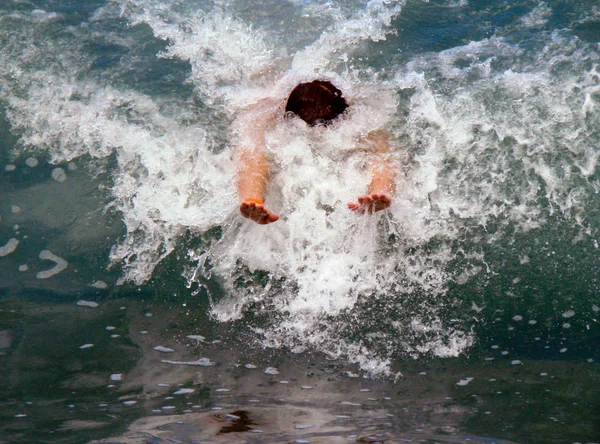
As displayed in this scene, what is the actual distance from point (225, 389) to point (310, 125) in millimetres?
1915

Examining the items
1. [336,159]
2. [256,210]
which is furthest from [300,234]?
[256,210]

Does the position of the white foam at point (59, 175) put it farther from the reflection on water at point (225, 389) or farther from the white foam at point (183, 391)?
the white foam at point (183, 391)

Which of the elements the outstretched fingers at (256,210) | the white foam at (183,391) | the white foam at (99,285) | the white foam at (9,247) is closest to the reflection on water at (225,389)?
the white foam at (183,391)

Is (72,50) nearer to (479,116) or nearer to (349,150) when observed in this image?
(349,150)

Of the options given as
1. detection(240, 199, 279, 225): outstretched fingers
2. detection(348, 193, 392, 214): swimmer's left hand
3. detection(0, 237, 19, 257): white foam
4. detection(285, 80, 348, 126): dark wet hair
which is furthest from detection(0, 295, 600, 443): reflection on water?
detection(285, 80, 348, 126): dark wet hair

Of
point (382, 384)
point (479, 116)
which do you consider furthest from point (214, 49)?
point (382, 384)

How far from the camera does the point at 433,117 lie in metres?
4.29

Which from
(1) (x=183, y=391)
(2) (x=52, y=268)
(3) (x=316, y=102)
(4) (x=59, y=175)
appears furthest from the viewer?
(4) (x=59, y=175)

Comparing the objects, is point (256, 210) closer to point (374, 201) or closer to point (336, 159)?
point (374, 201)

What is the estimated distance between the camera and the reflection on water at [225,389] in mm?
2725

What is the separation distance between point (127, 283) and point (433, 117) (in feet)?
8.21

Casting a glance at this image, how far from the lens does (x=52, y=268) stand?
378 centimetres

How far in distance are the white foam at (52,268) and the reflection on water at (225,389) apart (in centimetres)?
20

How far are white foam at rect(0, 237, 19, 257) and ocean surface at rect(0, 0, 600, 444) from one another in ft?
0.07
